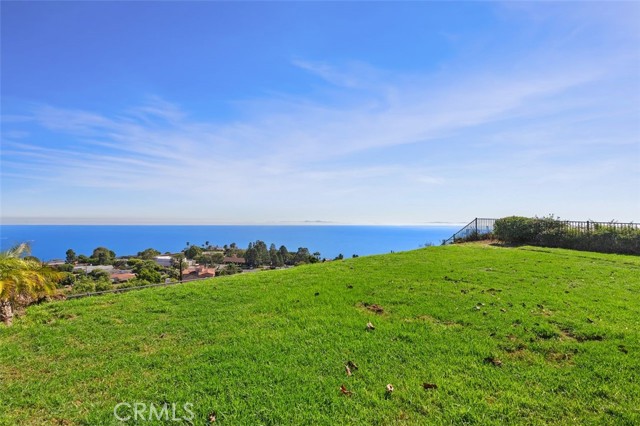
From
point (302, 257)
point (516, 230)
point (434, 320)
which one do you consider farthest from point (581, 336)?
point (302, 257)

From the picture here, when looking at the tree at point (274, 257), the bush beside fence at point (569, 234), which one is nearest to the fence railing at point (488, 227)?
the bush beside fence at point (569, 234)

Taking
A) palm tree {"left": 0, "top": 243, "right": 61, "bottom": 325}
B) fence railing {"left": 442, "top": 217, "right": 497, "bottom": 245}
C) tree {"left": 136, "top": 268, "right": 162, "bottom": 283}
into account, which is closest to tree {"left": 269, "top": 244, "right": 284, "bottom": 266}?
tree {"left": 136, "top": 268, "right": 162, "bottom": 283}

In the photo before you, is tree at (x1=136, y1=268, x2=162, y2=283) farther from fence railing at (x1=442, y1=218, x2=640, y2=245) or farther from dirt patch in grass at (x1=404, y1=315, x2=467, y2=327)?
fence railing at (x1=442, y1=218, x2=640, y2=245)

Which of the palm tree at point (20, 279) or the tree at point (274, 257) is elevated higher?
the palm tree at point (20, 279)

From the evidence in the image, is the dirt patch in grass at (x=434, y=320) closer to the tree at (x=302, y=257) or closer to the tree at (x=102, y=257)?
the tree at (x=302, y=257)

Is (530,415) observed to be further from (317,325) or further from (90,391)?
(90,391)

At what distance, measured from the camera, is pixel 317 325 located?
17.2ft

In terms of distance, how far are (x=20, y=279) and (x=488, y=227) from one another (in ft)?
67.8

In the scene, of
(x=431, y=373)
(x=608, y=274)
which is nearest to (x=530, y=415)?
(x=431, y=373)

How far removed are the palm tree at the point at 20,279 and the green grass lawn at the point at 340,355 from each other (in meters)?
0.48

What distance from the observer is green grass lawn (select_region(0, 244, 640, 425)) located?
3.14 m

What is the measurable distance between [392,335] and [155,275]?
12174mm

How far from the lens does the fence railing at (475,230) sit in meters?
19.2

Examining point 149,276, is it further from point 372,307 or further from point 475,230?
point 475,230
